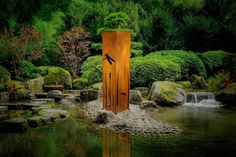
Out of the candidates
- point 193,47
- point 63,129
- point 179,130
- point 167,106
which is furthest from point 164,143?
point 193,47

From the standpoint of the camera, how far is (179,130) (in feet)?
31.0

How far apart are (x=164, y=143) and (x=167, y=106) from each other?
5411 mm

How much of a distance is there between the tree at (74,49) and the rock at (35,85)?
316cm

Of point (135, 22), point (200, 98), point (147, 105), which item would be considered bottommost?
point (147, 105)

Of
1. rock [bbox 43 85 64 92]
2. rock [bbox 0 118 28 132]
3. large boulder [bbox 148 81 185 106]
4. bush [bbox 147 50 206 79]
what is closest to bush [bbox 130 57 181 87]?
large boulder [bbox 148 81 185 106]

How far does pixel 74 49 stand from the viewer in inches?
739

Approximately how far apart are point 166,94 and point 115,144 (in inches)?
239

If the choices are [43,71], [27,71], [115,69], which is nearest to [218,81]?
[43,71]

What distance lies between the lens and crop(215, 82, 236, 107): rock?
1409cm

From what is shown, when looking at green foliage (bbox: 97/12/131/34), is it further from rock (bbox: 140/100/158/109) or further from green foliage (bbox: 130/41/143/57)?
rock (bbox: 140/100/158/109)

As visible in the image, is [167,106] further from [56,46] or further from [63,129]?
[56,46]

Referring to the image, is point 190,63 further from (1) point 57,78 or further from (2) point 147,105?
(1) point 57,78

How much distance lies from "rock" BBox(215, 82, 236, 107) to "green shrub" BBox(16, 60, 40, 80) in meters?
7.46

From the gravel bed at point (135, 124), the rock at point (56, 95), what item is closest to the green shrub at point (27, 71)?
the rock at point (56, 95)
